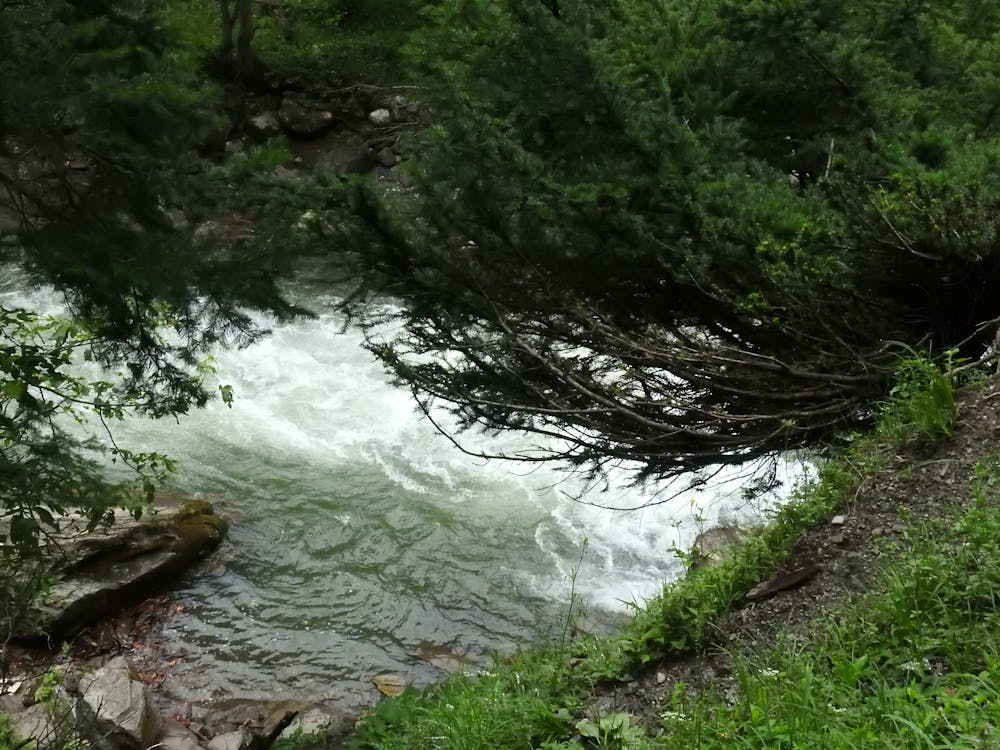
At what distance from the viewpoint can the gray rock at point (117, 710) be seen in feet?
17.4

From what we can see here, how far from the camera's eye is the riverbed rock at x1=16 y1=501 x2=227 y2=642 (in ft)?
23.1

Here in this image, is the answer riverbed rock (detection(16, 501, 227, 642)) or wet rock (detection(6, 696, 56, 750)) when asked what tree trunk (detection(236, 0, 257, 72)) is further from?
wet rock (detection(6, 696, 56, 750))

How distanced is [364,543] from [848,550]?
555 cm

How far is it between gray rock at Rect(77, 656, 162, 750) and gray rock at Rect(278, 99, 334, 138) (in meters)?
12.4

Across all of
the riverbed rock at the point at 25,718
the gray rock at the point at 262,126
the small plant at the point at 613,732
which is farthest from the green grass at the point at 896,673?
the gray rock at the point at 262,126

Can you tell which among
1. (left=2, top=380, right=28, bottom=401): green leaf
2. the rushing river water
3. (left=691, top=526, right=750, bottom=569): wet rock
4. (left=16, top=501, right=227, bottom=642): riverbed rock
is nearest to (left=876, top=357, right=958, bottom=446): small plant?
(left=691, top=526, right=750, bottom=569): wet rock

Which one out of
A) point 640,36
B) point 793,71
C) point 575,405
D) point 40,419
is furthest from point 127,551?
point 793,71

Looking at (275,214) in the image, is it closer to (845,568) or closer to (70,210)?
(70,210)

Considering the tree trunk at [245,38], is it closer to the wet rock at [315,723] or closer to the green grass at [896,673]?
the wet rock at [315,723]

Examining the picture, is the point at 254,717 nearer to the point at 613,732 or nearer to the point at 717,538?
the point at 613,732

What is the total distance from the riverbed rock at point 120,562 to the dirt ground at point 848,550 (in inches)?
206

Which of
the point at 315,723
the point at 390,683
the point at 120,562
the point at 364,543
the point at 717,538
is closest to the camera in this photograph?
the point at 315,723

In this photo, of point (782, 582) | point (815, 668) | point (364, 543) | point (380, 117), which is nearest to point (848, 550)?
point (782, 582)

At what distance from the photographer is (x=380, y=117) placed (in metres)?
16.4
